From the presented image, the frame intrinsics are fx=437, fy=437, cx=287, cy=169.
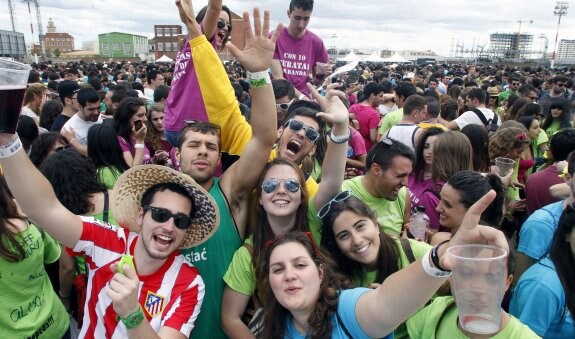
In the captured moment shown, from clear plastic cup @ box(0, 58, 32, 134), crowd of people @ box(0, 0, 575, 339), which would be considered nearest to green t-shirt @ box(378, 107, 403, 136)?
crowd of people @ box(0, 0, 575, 339)

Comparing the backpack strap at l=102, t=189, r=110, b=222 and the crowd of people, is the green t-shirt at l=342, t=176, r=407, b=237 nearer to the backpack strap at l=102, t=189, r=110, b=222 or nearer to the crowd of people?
the crowd of people

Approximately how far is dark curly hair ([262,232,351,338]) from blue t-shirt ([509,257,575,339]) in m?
0.96

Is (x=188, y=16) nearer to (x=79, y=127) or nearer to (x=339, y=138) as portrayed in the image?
(x=339, y=138)

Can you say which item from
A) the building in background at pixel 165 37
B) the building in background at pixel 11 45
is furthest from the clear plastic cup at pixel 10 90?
the building in background at pixel 165 37

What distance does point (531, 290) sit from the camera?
90.2 inches

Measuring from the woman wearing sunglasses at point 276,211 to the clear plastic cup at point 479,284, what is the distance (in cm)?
102

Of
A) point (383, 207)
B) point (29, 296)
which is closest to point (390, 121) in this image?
point (383, 207)

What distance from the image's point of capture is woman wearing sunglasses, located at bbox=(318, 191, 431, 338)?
7.95 feet

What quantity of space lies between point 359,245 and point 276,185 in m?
0.57

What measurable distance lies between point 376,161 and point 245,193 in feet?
3.72

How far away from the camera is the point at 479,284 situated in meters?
1.55

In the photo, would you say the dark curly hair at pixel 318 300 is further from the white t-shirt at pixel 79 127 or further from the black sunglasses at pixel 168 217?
the white t-shirt at pixel 79 127

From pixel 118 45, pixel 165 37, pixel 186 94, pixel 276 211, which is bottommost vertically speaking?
pixel 276 211

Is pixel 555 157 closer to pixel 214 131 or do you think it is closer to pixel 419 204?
pixel 419 204
